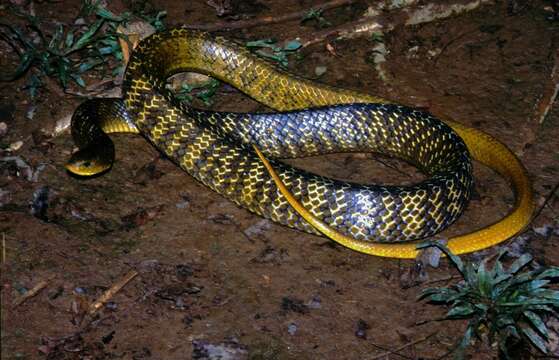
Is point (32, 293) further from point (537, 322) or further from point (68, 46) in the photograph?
point (537, 322)

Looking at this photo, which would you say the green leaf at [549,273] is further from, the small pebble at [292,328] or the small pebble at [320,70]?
the small pebble at [320,70]

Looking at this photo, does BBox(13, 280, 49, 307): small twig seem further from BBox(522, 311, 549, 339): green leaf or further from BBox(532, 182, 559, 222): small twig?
BBox(532, 182, 559, 222): small twig

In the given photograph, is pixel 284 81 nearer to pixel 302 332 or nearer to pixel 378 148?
pixel 378 148

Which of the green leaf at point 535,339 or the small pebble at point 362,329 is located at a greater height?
the green leaf at point 535,339

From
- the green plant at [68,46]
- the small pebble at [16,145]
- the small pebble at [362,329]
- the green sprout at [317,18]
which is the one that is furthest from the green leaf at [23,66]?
the small pebble at [362,329]

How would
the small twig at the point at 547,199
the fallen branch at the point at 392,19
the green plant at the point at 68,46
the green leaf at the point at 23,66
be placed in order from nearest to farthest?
1. the small twig at the point at 547,199
2. the green leaf at the point at 23,66
3. the green plant at the point at 68,46
4. the fallen branch at the point at 392,19

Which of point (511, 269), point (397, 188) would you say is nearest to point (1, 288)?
point (397, 188)
